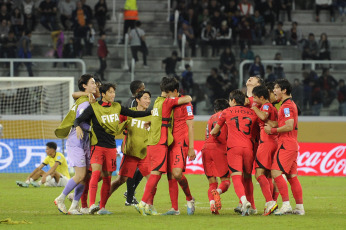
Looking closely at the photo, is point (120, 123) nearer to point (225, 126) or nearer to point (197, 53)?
point (225, 126)

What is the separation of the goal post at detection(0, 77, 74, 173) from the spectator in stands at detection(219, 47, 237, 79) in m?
5.32

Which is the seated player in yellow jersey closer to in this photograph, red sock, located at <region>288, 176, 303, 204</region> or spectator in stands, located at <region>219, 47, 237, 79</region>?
red sock, located at <region>288, 176, 303, 204</region>

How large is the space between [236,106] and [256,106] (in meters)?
0.32

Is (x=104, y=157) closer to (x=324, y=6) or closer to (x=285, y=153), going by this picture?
(x=285, y=153)

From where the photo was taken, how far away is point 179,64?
27.0 metres

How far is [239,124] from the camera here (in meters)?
11.9

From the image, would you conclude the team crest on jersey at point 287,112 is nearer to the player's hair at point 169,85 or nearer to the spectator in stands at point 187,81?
the player's hair at point 169,85

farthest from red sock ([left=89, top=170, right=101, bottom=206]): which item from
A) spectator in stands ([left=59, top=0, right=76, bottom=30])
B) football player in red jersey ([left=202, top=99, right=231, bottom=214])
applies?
spectator in stands ([left=59, top=0, right=76, bottom=30])

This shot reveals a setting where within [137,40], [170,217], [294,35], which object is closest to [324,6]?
[294,35]

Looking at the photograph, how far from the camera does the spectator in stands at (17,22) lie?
29.2 m

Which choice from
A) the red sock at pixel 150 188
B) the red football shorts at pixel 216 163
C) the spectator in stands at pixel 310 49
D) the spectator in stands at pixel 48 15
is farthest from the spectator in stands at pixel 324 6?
the red sock at pixel 150 188

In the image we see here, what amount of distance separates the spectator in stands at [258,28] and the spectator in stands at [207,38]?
62.9 inches

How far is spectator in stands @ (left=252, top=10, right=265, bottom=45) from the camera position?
28.7m

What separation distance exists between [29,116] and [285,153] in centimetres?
1288
